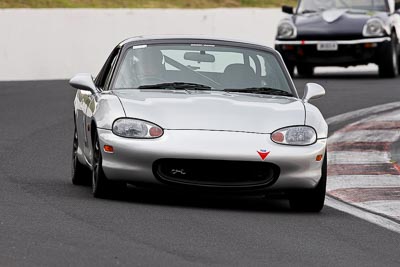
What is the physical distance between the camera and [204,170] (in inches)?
373

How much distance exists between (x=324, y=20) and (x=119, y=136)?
14.6 m

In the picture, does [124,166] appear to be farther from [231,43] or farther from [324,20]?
[324,20]

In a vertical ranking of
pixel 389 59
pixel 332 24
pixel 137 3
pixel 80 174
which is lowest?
pixel 137 3

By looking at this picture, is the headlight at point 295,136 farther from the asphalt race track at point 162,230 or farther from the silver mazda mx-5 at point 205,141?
the asphalt race track at point 162,230

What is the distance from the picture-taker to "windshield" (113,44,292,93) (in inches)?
412

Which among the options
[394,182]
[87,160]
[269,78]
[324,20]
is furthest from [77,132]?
[324,20]

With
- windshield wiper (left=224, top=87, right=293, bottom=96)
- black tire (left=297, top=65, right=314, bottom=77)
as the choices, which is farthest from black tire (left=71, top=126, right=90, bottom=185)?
black tire (left=297, top=65, right=314, bottom=77)

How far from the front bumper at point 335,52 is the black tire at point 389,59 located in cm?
10

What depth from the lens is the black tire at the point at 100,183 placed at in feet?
31.5

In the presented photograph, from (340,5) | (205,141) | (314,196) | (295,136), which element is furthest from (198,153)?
(340,5)

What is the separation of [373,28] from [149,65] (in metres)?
13.6

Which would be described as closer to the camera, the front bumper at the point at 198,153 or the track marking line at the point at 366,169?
the front bumper at the point at 198,153

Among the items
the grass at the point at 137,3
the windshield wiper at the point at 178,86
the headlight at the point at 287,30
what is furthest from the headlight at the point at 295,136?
the grass at the point at 137,3

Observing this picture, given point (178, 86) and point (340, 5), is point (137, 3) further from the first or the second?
point (178, 86)
